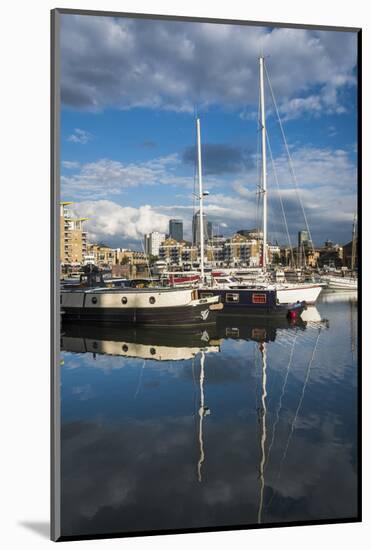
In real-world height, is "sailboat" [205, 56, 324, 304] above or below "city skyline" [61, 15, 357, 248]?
below

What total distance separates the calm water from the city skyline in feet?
4.57

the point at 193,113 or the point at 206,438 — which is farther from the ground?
the point at 193,113

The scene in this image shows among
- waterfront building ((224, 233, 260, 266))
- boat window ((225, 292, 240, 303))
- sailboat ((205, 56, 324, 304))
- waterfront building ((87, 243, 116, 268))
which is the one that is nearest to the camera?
sailboat ((205, 56, 324, 304))

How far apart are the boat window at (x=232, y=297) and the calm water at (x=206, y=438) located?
8.39 feet

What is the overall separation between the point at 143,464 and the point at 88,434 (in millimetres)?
642

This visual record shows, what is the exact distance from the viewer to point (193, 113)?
503 cm

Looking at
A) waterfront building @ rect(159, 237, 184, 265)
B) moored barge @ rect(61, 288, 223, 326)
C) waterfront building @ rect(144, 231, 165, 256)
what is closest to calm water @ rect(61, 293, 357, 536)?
moored barge @ rect(61, 288, 223, 326)

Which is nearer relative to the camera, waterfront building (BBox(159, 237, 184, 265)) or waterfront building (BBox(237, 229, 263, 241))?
waterfront building (BBox(237, 229, 263, 241))

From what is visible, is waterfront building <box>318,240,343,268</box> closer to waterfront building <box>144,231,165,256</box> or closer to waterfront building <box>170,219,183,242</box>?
waterfront building <box>170,219,183,242</box>

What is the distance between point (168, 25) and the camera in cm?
315

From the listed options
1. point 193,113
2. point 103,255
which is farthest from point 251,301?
point 193,113

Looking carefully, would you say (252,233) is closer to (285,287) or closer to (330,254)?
(330,254)

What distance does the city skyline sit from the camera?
9.25 ft

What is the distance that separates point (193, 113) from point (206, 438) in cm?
349
